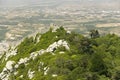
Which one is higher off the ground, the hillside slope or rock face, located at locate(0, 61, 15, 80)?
the hillside slope

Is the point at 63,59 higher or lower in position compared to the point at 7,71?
higher

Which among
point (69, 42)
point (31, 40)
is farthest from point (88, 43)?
point (31, 40)

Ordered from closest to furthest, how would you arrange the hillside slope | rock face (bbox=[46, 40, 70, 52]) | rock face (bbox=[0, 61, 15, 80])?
1. the hillside slope
2. rock face (bbox=[0, 61, 15, 80])
3. rock face (bbox=[46, 40, 70, 52])

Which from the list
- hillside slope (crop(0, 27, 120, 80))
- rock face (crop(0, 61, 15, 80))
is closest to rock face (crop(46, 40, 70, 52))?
hillside slope (crop(0, 27, 120, 80))

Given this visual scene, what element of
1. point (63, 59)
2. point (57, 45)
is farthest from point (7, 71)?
point (63, 59)

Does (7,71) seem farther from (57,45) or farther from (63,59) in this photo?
(63,59)

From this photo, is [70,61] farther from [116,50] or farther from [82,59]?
[116,50]

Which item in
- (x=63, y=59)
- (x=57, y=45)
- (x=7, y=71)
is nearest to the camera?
(x=63, y=59)

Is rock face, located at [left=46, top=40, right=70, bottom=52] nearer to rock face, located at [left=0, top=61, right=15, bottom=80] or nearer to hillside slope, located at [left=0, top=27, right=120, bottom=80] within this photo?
hillside slope, located at [left=0, top=27, right=120, bottom=80]
